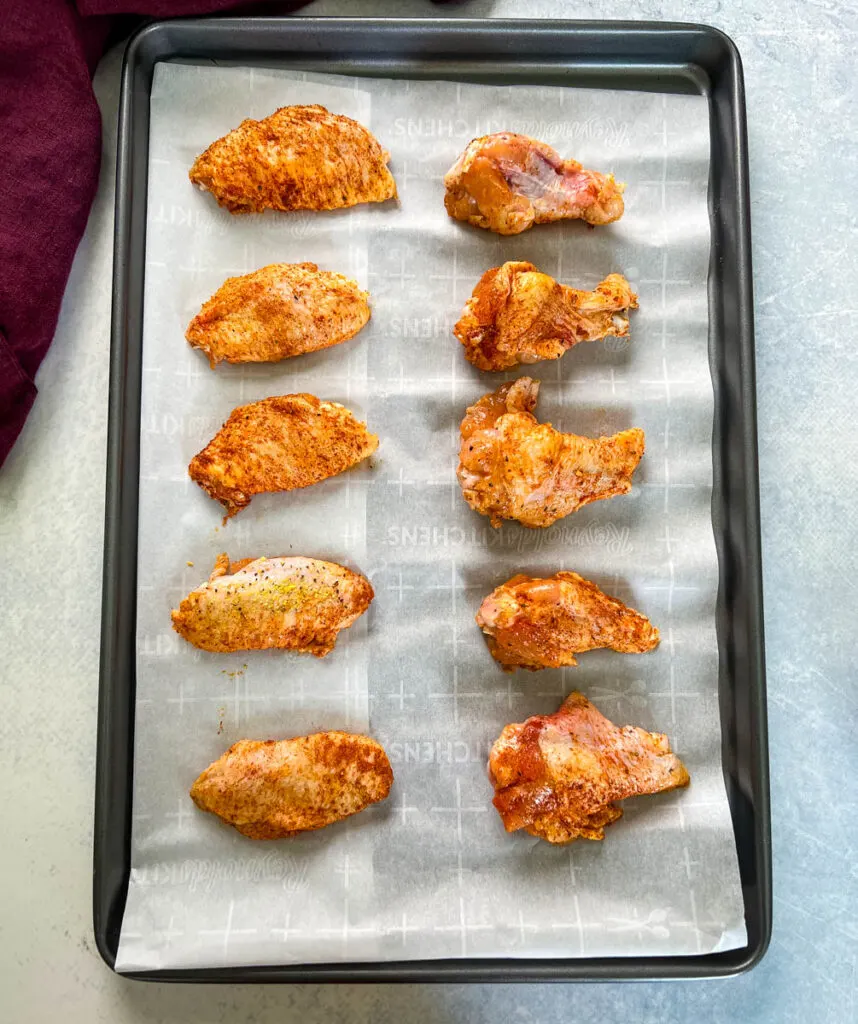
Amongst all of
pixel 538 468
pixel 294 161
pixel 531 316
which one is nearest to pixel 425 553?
pixel 538 468

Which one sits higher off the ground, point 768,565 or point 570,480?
point 570,480

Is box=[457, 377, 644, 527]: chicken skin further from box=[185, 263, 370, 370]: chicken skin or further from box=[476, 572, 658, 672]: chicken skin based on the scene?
box=[185, 263, 370, 370]: chicken skin

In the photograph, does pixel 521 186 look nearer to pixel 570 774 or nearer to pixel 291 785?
pixel 570 774

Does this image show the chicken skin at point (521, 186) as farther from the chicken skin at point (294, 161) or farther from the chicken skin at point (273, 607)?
the chicken skin at point (273, 607)

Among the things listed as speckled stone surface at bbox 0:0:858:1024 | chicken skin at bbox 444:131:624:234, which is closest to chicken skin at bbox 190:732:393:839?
speckled stone surface at bbox 0:0:858:1024

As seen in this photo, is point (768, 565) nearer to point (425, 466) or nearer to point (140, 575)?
point (425, 466)

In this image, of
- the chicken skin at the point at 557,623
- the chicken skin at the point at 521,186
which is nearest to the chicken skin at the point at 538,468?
the chicken skin at the point at 557,623

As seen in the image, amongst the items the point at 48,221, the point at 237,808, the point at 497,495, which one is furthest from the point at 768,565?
the point at 48,221
